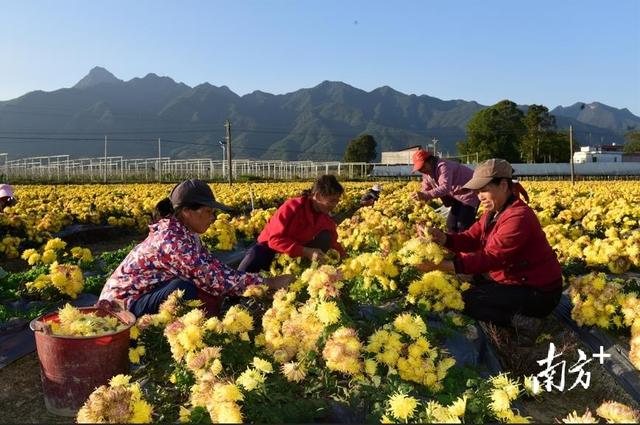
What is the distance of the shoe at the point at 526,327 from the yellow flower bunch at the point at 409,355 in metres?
1.60

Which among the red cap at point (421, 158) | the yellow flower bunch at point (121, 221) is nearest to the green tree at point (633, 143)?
the yellow flower bunch at point (121, 221)

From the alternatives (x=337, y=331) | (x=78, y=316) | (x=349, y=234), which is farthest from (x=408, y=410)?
(x=349, y=234)

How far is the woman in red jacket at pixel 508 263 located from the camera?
4.05 m

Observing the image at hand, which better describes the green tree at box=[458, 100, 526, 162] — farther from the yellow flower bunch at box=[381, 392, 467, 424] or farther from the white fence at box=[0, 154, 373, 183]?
the yellow flower bunch at box=[381, 392, 467, 424]

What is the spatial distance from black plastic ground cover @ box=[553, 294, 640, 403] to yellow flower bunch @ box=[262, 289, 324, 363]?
211 cm

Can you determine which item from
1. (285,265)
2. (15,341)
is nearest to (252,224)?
(285,265)

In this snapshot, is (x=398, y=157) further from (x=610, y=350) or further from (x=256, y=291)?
(x=256, y=291)

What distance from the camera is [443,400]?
261 cm

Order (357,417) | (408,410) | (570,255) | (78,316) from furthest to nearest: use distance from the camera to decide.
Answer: (570,255), (78,316), (357,417), (408,410)

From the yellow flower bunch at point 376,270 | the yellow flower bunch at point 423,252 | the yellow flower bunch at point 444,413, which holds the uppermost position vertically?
the yellow flower bunch at point 423,252

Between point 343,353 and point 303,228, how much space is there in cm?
293

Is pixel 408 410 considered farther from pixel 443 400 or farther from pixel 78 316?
pixel 78 316

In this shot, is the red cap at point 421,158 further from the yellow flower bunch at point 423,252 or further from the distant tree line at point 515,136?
the distant tree line at point 515,136

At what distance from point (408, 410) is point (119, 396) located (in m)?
1.19
